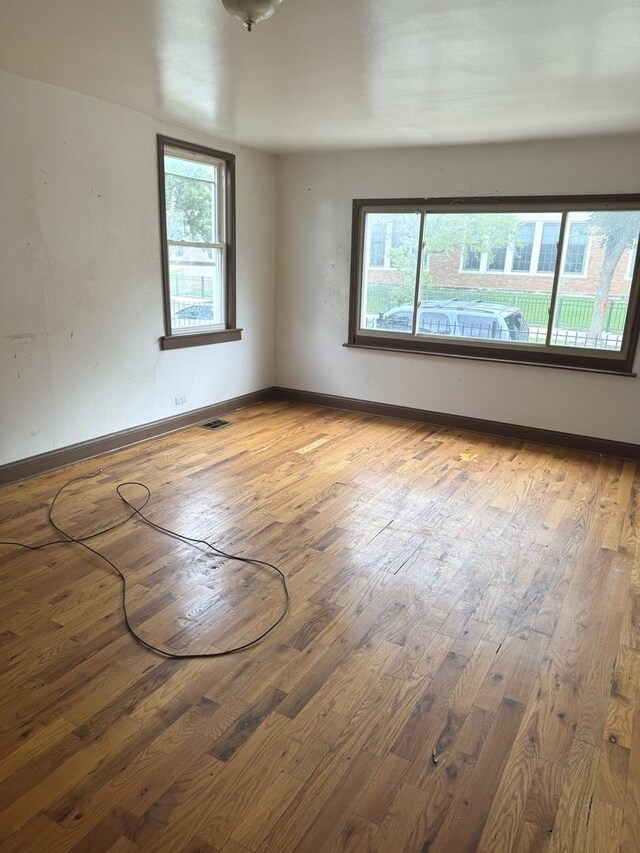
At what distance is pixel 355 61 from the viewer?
2945 mm

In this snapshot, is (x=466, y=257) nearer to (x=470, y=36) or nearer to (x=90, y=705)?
(x=470, y=36)

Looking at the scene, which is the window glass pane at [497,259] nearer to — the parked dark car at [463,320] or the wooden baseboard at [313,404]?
the parked dark car at [463,320]

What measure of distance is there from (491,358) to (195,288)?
2.73m

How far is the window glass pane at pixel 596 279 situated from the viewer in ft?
15.0

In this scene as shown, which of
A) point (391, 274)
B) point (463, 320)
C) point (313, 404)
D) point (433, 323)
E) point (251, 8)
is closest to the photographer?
point (251, 8)

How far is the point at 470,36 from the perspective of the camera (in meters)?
2.57

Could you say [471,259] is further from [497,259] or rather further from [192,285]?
[192,285]

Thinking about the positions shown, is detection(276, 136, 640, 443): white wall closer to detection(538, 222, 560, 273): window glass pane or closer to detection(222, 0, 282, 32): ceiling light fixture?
detection(538, 222, 560, 273): window glass pane

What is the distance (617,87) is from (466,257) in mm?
2037

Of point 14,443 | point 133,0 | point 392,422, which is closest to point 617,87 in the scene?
point 133,0

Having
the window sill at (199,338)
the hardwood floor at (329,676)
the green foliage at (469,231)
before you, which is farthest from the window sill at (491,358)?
the hardwood floor at (329,676)

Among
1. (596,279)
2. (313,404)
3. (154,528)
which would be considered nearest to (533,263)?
(596,279)

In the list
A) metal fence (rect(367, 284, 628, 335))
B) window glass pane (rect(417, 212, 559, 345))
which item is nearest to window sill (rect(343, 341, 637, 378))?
window glass pane (rect(417, 212, 559, 345))

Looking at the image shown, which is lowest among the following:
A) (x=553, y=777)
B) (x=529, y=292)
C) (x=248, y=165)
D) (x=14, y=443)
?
(x=553, y=777)
